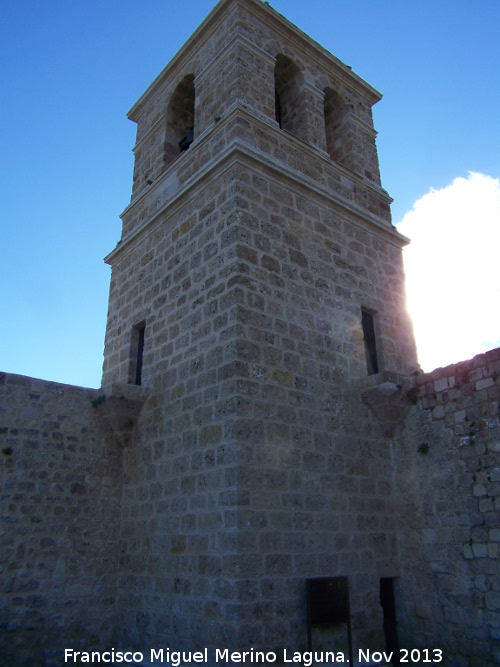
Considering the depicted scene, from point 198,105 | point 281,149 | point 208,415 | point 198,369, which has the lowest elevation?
point 208,415

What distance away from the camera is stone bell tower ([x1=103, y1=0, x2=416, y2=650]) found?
527 cm

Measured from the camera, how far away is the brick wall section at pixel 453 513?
18.7ft

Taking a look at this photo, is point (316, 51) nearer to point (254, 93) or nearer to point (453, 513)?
point (254, 93)

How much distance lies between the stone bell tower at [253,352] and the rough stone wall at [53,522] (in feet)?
1.11

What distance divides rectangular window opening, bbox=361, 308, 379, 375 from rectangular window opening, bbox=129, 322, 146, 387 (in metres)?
3.03

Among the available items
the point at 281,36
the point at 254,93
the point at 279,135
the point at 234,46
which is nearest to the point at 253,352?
the point at 279,135

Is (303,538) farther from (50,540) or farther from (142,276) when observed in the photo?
(142,276)

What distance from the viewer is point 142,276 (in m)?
7.87

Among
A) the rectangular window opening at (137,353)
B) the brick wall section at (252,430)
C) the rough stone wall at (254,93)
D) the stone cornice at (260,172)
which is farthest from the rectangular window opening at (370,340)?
the rectangular window opening at (137,353)

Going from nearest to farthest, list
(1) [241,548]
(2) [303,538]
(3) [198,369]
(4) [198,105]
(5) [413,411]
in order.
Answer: (1) [241,548] → (2) [303,538] → (3) [198,369] → (5) [413,411] → (4) [198,105]

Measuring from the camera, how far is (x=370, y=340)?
7387 millimetres

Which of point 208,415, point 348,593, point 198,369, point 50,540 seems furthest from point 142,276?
point 348,593

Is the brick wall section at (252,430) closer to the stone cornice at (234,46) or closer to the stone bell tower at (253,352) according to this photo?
the stone bell tower at (253,352)

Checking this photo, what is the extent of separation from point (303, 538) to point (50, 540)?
9.90 ft
